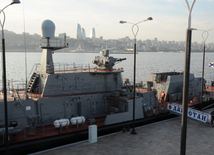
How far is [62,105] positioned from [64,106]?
19 cm

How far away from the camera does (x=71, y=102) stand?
17734 millimetres

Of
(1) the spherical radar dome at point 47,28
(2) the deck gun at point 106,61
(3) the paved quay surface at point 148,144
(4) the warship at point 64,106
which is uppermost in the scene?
(1) the spherical radar dome at point 47,28

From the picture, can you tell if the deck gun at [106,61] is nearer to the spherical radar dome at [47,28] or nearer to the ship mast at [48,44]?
the ship mast at [48,44]

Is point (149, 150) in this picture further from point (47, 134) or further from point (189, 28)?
point (189, 28)

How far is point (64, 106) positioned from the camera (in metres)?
17.4

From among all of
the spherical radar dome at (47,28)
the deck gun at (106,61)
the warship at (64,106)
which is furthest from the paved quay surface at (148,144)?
the spherical radar dome at (47,28)

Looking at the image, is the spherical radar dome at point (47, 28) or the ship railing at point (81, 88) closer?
the ship railing at point (81, 88)

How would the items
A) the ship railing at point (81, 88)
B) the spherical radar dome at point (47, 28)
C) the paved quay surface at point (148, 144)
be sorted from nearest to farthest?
the paved quay surface at point (148, 144), the ship railing at point (81, 88), the spherical radar dome at point (47, 28)

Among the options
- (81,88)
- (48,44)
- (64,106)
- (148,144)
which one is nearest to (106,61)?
(81,88)

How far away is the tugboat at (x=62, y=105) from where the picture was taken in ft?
47.7

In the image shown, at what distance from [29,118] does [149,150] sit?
7.88 meters

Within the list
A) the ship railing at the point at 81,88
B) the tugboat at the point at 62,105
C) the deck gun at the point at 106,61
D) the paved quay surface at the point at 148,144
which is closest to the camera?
the paved quay surface at the point at 148,144

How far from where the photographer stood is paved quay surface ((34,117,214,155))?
14.3 meters

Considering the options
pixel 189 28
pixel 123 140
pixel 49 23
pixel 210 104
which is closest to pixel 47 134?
pixel 123 140
